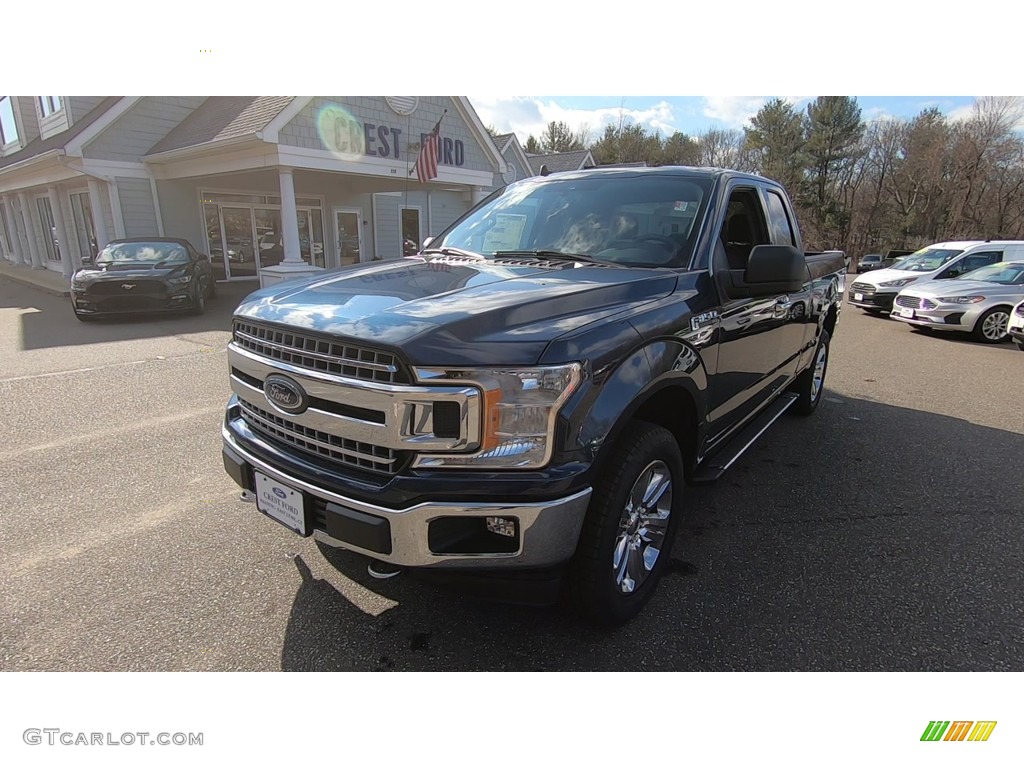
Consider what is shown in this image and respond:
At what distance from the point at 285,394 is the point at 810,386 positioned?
4.87m

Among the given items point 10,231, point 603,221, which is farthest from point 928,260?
point 10,231

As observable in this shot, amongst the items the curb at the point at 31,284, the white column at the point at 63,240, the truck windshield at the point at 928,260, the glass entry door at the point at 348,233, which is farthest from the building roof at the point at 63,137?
the truck windshield at the point at 928,260

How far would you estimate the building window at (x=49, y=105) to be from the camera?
16.7m

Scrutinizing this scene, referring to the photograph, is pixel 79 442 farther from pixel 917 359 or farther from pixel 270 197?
pixel 270 197

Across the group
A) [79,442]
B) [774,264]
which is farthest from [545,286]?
[79,442]

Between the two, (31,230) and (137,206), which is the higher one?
(137,206)

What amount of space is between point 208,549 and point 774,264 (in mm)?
3278

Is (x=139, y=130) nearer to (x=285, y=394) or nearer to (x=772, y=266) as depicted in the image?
(x=285, y=394)

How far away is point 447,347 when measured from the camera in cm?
192

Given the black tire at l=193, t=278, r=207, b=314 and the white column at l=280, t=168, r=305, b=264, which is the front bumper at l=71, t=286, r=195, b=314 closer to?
the black tire at l=193, t=278, r=207, b=314

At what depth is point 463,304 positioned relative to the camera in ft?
7.16

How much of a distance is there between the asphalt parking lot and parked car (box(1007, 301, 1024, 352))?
544 centimetres

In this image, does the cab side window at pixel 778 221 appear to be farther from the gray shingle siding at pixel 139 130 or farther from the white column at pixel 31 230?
the white column at pixel 31 230

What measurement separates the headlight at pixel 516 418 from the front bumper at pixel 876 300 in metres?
13.5
